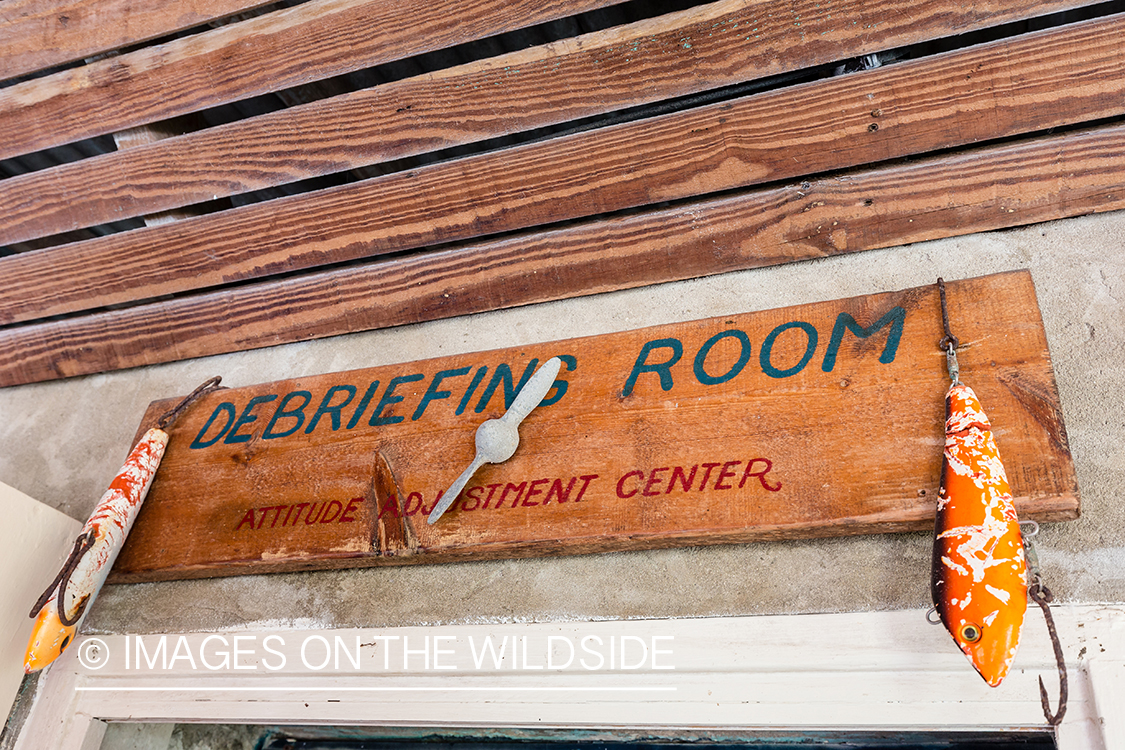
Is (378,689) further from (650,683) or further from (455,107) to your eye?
(455,107)

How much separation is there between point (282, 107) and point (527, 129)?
0.63m

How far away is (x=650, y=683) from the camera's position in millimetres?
1086

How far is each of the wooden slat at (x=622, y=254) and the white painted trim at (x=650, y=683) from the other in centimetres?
67

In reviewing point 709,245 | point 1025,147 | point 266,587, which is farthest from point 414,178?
point 1025,147

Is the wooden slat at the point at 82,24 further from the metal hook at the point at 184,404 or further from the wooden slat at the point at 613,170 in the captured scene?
the metal hook at the point at 184,404

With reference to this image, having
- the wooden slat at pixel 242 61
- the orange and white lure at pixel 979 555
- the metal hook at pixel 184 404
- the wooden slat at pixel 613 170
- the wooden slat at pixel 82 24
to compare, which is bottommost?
the orange and white lure at pixel 979 555

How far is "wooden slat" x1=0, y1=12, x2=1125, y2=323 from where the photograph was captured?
1205 millimetres

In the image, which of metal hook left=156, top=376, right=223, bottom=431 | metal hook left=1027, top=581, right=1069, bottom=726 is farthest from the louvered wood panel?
metal hook left=1027, top=581, right=1069, bottom=726

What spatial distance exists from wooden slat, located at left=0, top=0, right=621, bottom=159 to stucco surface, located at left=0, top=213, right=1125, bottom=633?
549 mm

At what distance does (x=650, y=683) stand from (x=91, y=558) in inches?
39.8

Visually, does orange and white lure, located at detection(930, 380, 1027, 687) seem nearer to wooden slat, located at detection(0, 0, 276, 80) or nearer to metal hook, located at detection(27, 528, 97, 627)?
metal hook, located at detection(27, 528, 97, 627)

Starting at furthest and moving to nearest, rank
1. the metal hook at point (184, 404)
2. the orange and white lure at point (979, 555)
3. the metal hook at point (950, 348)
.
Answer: the metal hook at point (184, 404), the metal hook at point (950, 348), the orange and white lure at point (979, 555)

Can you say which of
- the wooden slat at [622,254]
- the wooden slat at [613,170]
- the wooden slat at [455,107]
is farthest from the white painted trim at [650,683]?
the wooden slat at [455,107]

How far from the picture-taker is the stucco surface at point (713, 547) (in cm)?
104
